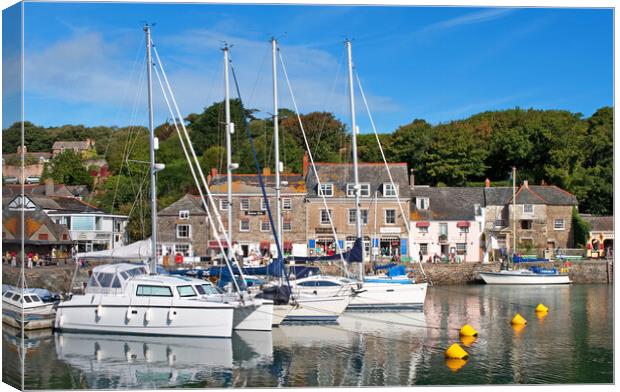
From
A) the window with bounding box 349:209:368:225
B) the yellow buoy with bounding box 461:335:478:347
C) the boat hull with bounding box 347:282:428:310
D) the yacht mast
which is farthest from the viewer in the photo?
the window with bounding box 349:209:368:225

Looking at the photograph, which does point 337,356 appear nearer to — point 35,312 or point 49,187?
point 35,312

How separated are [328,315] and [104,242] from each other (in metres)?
21.3

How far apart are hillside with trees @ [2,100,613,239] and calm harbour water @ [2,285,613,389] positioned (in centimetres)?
2273

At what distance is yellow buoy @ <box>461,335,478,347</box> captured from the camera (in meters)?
21.2

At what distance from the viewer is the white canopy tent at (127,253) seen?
25266 millimetres

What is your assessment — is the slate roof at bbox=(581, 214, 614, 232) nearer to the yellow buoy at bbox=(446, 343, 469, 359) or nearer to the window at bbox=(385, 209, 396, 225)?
the window at bbox=(385, 209, 396, 225)

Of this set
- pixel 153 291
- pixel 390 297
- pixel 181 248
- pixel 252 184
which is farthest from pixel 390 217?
pixel 153 291

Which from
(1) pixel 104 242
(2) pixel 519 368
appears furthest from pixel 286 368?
(1) pixel 104 242

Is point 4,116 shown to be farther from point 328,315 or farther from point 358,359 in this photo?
point 328,315

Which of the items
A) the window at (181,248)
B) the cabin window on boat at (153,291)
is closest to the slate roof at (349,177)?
the window at (181,248)

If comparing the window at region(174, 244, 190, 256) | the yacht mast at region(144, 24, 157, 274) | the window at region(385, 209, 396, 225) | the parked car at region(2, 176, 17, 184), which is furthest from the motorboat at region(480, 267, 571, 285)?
the parked car at region(2, 176, 17, 184)

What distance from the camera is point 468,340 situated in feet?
71.8

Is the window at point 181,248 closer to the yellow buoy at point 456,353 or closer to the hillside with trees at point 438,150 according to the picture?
the hillside with trees at point 438,150

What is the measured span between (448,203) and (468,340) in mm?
27168
